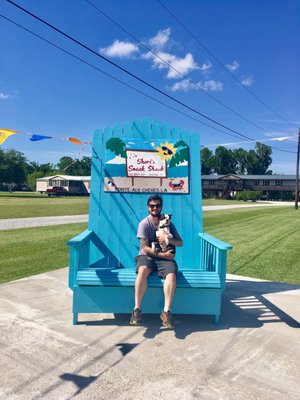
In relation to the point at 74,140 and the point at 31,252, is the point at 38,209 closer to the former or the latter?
the point at 31,252

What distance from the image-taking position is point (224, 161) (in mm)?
103438

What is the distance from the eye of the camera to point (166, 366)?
9.23 feet

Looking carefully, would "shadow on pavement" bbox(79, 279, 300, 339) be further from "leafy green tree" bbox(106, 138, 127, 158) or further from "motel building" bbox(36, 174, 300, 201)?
"motel building" bbox(36, 174, 300, 201)

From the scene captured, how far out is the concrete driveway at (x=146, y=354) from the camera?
2.48 metres

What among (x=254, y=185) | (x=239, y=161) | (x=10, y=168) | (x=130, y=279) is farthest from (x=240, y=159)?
(x=130, y=279)

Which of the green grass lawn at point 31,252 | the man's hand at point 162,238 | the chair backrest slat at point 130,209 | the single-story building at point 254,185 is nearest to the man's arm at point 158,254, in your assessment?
the man's hand at point 162,238

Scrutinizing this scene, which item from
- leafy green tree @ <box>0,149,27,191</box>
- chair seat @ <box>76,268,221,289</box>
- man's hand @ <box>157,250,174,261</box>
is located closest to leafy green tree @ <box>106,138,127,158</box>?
man's hand @ <box>157,250,174,261</box>

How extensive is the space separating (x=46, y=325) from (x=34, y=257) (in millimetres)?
3978

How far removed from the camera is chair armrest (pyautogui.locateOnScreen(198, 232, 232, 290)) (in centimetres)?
378

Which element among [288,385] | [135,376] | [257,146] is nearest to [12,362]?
[135,376]

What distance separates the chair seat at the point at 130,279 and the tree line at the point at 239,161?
330ft

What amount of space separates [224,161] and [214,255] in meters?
103

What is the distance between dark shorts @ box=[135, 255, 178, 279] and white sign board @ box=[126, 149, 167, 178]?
1.62 metres

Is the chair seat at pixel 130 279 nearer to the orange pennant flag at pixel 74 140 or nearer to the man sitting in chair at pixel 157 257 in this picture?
the man sitting in chair at pixel 157 257
